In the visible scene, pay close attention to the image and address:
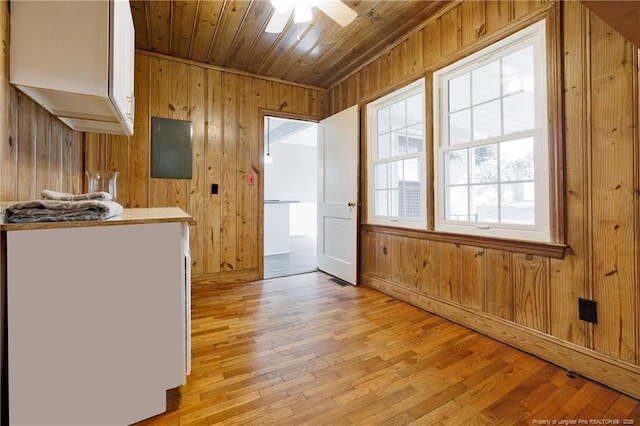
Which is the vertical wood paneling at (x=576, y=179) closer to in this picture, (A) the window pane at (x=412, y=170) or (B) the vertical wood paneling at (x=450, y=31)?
(B) the vertical wood paneling at (x=450, y=31)

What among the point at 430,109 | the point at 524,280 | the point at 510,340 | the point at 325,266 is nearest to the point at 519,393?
the point at 510,340

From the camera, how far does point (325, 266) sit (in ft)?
12.4

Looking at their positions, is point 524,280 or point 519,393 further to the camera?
point 524,280

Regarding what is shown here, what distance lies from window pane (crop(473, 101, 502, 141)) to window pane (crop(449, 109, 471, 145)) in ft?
0.19

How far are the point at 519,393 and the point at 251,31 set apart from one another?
3.27m

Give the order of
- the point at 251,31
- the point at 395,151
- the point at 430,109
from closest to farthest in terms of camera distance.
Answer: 1. the point at 430,109
2. the point at 251,31
3. the point at 395,151

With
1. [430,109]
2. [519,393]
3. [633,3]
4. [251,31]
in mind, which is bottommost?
[519,393]

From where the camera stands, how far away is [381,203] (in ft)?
10.2

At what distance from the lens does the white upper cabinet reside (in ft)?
3.74

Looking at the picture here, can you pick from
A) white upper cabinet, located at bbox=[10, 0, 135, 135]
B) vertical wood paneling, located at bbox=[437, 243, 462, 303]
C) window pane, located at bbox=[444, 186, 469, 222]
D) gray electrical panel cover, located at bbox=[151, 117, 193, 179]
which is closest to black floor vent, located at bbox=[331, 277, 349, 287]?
vertical wood paneling, located at bbox=[437, 243, 462, 303]

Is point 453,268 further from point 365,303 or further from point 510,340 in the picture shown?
point 365,303

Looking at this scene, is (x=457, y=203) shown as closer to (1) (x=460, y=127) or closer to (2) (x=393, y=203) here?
(1) (x=460, y=127)

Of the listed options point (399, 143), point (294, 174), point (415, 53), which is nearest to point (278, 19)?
point (415, 53)

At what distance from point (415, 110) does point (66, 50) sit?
248 cm
